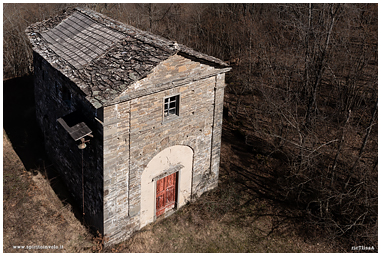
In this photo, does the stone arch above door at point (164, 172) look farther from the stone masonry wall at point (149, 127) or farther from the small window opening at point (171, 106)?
the small window opening at point (171, 106)

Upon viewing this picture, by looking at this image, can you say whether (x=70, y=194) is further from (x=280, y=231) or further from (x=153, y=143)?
(x=280, y=231)

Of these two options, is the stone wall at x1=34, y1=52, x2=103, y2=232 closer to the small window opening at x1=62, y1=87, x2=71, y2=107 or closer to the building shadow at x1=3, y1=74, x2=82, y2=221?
the small window opening at x1=62, y1=87, x2=71, y2=107

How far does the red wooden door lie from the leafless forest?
12.5 ft

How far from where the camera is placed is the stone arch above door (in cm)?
1215

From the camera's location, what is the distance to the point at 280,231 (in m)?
13.2

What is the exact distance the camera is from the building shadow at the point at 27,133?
14.7m

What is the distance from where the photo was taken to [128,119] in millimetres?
10625

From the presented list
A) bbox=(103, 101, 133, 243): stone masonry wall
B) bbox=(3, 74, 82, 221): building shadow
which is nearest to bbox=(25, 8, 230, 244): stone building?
bbox=(103, 101, 133, 243): stone masonry wall

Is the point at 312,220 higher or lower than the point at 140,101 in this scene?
lower

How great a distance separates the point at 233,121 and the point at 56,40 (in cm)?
1043

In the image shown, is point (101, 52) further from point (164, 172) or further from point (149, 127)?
point (164, 172)

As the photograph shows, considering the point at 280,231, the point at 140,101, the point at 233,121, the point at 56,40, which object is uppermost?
the point at 56,40

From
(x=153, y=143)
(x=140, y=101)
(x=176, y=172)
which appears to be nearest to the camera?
(x=140, y=101)

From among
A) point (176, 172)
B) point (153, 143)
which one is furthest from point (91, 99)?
point (176, 172)
